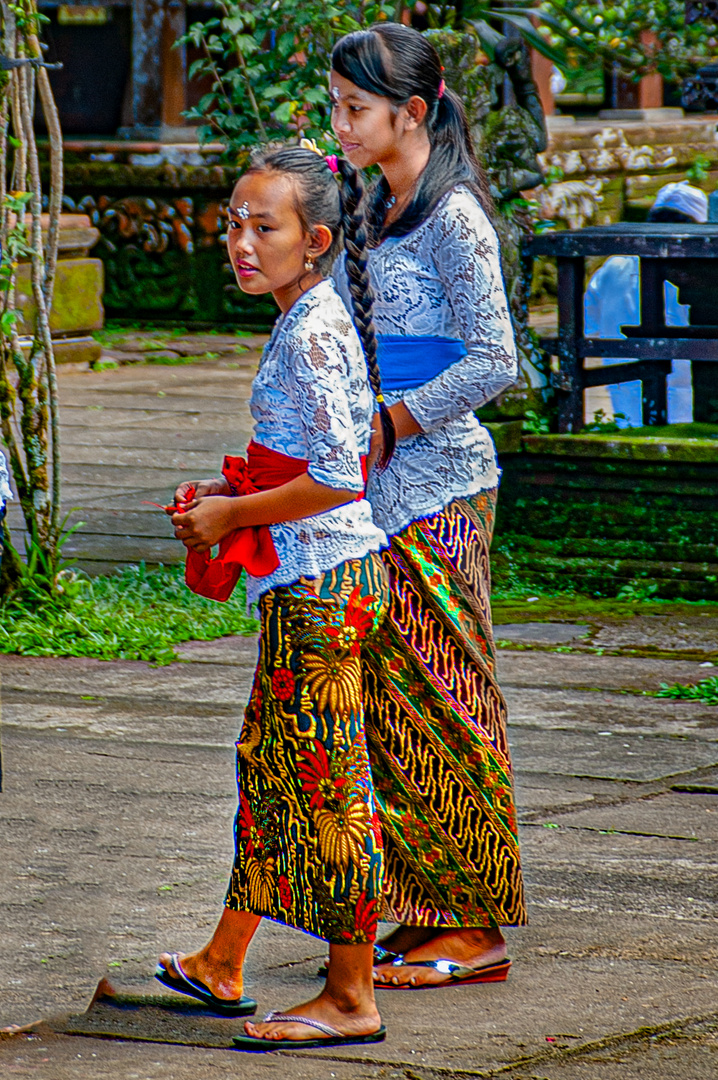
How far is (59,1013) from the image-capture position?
3410 mm

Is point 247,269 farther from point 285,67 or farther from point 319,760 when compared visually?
point 285,67

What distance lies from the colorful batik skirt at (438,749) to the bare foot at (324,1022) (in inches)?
15.2

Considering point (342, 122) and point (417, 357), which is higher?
point (342, 122)

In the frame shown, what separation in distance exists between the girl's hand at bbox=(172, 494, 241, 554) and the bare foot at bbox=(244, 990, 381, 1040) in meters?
0.84

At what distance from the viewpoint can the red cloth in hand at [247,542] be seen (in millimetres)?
3289

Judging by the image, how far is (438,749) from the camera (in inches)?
142

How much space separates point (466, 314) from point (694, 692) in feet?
8.45

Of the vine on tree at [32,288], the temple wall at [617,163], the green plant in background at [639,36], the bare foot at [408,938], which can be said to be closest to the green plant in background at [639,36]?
the green plant in background at [639,36]

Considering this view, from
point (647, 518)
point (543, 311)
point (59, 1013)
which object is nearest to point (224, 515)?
point (59, 1013)

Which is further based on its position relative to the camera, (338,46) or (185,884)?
(185,884)

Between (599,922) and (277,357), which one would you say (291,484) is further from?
(599,922)

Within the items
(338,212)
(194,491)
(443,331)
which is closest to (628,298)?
(443,331)

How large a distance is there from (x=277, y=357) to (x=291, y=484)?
0.77ft

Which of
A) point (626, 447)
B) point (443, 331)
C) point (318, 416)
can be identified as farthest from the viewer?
point (626, 447)
